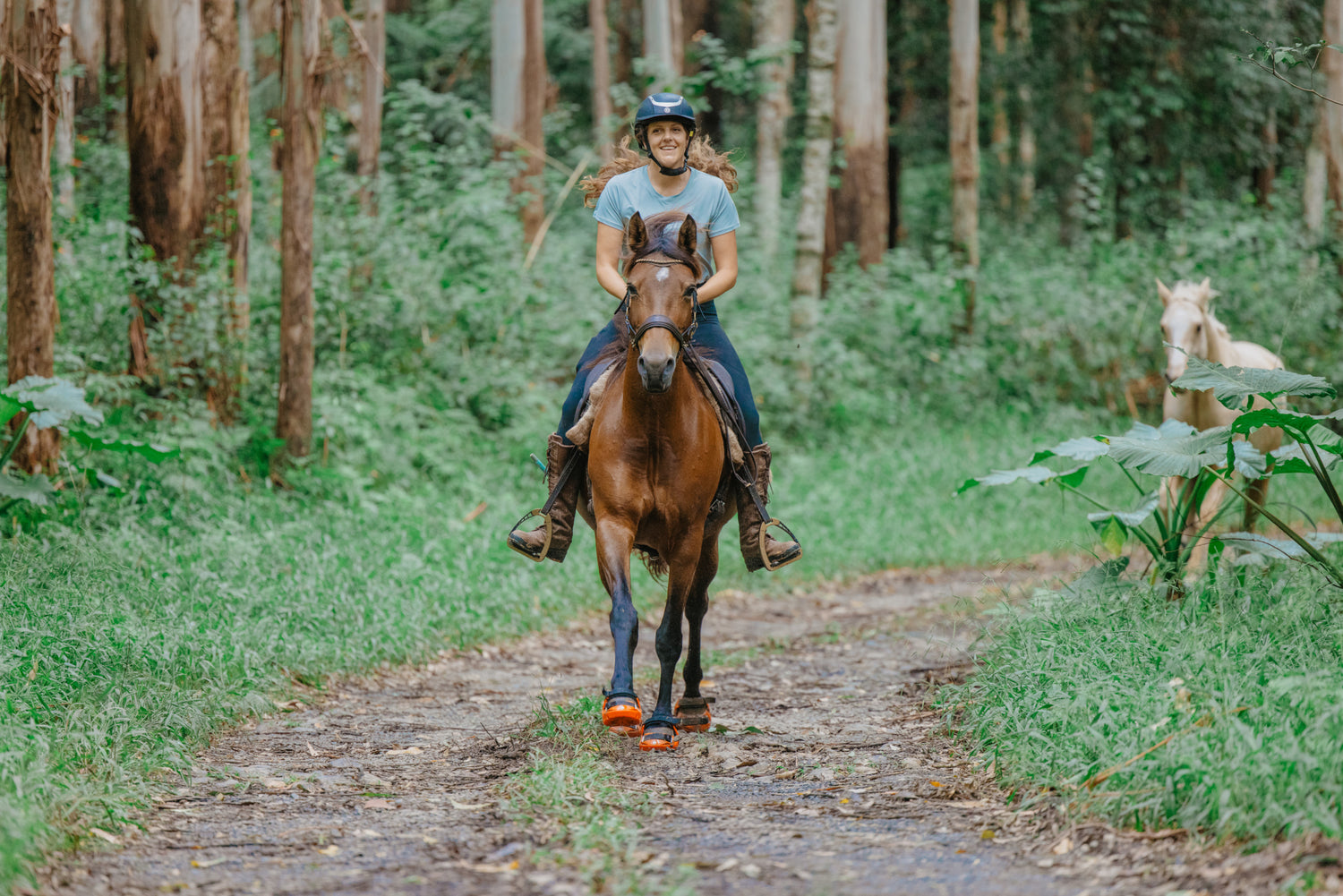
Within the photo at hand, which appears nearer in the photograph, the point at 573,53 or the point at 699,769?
the point at 699,769

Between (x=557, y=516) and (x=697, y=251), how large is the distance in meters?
1.63

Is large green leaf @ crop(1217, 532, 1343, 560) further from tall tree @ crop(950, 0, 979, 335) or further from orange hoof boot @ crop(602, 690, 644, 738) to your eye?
tall tree @ crop(950, 0, 979, 335)

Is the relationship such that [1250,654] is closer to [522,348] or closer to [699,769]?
[699,769]

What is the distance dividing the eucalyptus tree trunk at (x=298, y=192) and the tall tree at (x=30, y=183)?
83.0 inches

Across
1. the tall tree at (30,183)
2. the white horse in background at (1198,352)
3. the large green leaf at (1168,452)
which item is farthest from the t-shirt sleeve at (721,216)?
the tall tree at (30,183)

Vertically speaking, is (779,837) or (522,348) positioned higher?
(522,348)

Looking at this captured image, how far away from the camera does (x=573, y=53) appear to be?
28031 mm

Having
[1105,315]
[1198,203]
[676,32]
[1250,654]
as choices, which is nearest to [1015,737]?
[1250,654]

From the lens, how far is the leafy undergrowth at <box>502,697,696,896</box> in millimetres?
3826

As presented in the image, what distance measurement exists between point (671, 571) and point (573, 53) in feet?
79.0

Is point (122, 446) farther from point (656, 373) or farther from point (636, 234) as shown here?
point (656, 373)

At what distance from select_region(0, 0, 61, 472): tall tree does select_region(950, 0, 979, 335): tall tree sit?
1401 cm

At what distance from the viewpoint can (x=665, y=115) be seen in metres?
6.13

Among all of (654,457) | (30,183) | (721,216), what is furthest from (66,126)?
(654,457)
